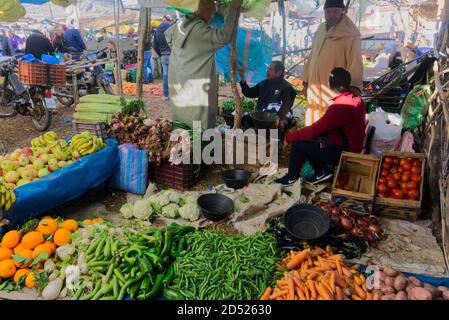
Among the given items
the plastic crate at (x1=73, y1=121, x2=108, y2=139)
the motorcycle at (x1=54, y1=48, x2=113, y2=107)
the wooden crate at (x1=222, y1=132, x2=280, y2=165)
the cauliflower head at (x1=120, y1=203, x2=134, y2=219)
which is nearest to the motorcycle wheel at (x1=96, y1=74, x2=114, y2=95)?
the motorcycle at (x1=54, y1=48, x2=113, y2=107)

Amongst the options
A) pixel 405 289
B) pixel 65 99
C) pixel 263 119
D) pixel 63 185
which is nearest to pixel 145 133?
pixel 63 185

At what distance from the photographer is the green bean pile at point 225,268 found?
2586 millimetres

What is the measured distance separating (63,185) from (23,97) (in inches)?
174

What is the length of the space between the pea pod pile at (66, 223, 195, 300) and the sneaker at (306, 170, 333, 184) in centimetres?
227

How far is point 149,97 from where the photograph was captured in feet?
32.6

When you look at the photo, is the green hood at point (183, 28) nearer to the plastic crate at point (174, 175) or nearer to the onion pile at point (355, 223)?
the plastic crate at point (174, 175)

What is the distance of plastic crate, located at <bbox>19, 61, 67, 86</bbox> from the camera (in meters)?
6.33

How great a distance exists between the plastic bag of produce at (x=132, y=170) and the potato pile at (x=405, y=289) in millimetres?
2892

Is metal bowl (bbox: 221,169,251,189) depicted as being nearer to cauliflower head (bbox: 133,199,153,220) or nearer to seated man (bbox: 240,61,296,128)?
cauliflower head (bbox: 133,199,153,220)

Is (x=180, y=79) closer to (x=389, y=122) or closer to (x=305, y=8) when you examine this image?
(x=389, y=122)

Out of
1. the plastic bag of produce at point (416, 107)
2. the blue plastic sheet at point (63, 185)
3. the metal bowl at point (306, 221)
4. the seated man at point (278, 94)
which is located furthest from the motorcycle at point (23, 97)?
the plastic bag of produce at point (416, 107)
